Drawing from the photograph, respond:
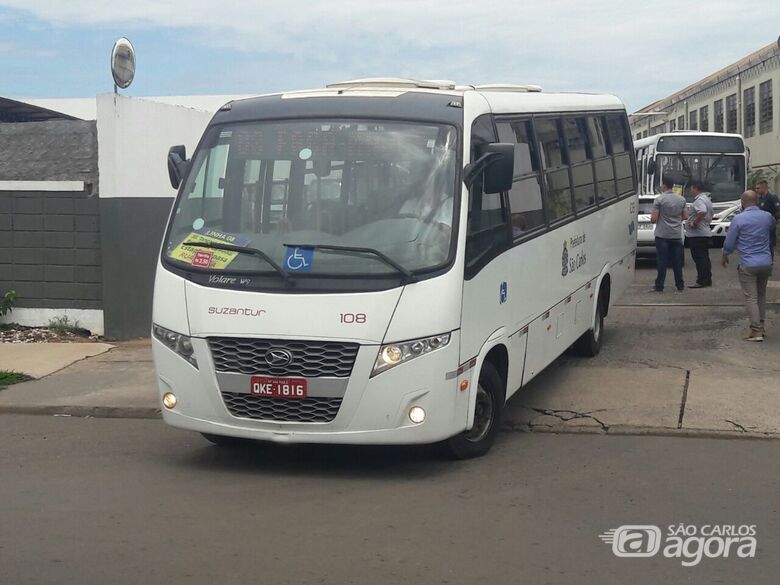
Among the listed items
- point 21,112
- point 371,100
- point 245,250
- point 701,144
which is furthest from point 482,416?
point 701,144

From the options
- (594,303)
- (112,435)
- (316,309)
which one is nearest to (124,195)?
(112,435)

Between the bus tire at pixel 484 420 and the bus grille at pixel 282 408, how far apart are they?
1.00 metres

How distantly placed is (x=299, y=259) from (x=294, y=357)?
0.65 meters

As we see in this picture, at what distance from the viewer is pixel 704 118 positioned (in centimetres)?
4428

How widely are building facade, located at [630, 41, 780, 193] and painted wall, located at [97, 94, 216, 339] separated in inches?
1010

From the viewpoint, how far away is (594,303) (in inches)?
435

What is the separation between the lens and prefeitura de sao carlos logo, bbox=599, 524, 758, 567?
5.39m

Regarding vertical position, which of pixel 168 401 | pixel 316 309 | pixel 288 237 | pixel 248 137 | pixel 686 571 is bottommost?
pixel 686 571

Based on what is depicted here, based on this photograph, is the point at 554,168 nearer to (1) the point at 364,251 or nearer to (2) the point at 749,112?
(1) the point at 364,251

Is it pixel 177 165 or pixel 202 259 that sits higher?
pixel 177 165

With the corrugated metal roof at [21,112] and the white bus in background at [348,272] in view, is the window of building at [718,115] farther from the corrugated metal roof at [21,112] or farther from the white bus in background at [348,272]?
the white bus in background at [348,272]

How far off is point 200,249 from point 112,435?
2175 mm

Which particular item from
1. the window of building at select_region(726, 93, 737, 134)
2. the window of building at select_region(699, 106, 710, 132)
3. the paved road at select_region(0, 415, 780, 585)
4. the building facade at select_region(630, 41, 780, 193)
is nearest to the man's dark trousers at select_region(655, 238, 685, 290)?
the paved road at select_region(0, 415, 780, 585)

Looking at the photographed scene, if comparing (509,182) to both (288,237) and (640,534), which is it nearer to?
(288,237)
